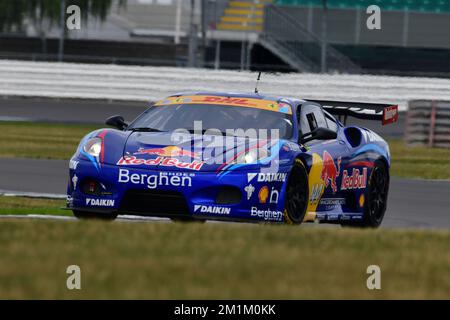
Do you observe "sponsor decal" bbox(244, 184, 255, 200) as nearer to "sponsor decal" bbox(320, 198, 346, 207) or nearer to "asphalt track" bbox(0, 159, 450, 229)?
"sponsor decal" bbox(320, 198, 346, 207)

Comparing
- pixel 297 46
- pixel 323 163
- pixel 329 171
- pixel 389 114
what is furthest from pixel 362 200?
pixel 297 46

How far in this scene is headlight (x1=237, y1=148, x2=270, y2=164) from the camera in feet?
32.2

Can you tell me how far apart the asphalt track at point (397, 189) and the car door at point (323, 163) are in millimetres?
821

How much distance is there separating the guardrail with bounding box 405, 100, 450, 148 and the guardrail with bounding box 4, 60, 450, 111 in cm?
893

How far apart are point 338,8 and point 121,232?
117ft

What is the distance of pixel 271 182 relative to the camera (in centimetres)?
980

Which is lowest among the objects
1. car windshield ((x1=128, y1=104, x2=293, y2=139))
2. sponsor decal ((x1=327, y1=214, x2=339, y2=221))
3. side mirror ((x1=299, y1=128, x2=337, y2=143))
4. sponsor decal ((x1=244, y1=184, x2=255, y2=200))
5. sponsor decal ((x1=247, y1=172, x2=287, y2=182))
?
sponsor decal ((x1=327, y1=214, x2=339, y2=221))

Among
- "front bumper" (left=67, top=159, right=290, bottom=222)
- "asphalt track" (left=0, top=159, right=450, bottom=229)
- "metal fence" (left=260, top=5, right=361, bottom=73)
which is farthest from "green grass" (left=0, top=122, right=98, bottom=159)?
"metal fence" (left=260, top=5, right=361, bottom=73)

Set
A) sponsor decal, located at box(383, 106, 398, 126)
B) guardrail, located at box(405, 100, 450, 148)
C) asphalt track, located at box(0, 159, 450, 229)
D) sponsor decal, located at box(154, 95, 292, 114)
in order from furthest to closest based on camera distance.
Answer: guardrail, located at box(405, 100, 450, 148)
sponsor decal, located at box(383, 106, 398, 126)
asphalt track, located at box(0, 159, 450, 229)
sponsor decal, located at box(154, 95, 292, 114)

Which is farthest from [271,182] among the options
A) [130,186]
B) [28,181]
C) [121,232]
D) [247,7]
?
[247,7]

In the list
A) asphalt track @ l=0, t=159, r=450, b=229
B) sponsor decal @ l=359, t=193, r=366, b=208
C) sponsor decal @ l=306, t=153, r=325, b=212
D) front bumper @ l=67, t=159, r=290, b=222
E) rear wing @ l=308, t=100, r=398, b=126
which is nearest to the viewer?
front bumper @ l=67, t=159, r=290, b=222

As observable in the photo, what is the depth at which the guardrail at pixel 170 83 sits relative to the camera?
33.5m

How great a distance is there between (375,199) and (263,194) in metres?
2.51

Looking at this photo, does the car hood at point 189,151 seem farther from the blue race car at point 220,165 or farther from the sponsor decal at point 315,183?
the sponsor decal at point 315,183
